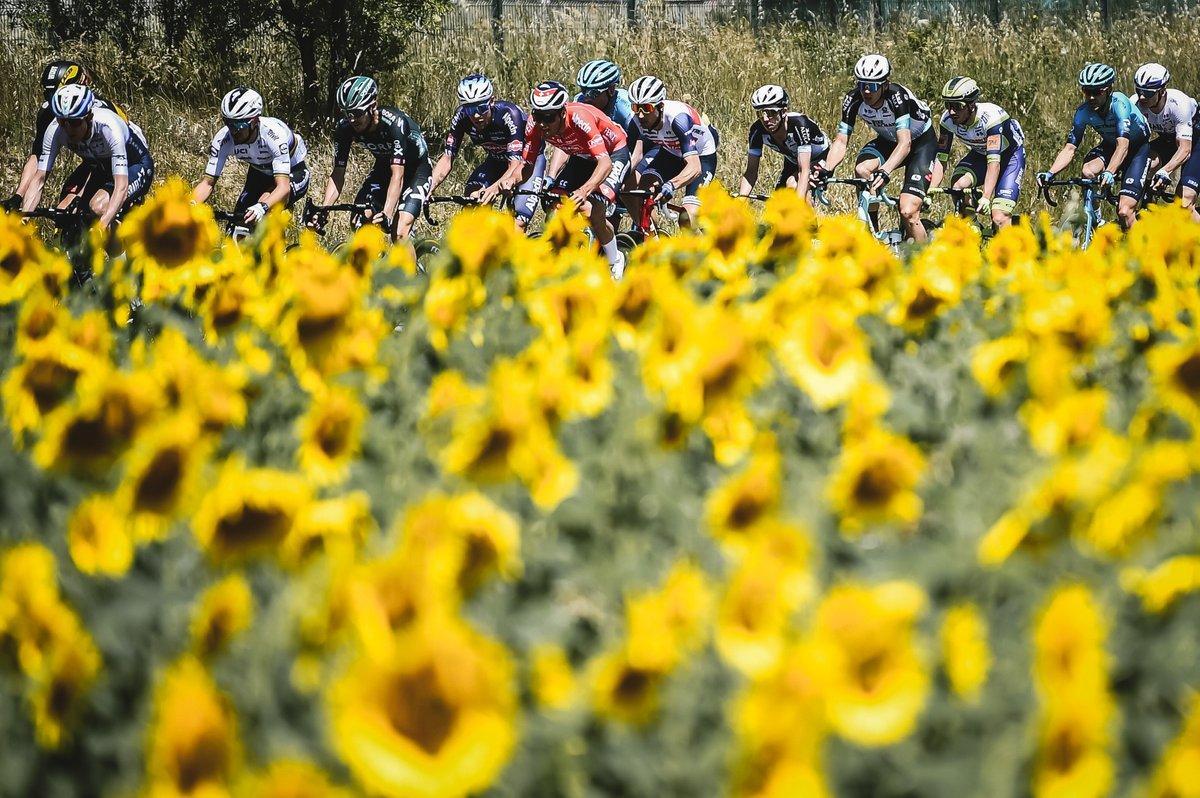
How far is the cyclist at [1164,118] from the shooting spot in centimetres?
1144

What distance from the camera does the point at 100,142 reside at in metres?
9.45

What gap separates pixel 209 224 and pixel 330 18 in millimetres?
14077

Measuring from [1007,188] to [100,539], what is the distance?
35.1 ft

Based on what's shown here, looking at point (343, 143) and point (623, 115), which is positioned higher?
point (343, 143)

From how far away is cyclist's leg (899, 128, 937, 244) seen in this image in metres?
10.9

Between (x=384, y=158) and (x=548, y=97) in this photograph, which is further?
(x=384, y=158)

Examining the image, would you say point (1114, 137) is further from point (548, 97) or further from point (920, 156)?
point (548, 97)

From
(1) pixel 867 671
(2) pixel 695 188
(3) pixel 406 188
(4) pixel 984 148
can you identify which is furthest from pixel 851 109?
(1) pixel 867 671

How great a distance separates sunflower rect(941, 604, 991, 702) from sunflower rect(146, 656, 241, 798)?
100 cm

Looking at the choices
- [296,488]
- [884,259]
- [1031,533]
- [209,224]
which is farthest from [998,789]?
[209,224]

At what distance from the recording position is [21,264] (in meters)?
4.07

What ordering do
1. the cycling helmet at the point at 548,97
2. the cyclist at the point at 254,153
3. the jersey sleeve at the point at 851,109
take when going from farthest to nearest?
the jersey sleeve at the point at 851,109, the cycling helmet at the point at 548,97, the cyclist at the point at 254,153

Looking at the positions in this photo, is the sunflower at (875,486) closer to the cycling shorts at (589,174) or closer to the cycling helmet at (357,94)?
the cycling shorts at (589,174)

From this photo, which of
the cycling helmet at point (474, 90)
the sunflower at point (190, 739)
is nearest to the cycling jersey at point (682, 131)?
the cycling helmet at point (474, 90)
